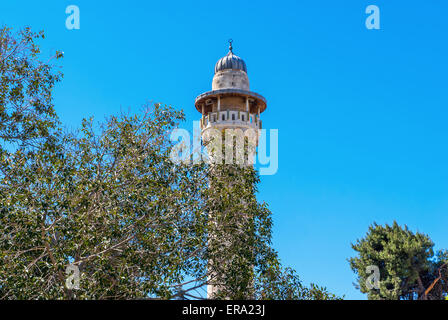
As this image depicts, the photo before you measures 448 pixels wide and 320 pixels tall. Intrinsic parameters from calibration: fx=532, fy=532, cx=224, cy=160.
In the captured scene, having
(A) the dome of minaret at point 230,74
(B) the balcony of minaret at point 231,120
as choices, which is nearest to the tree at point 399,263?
(B) the balcony of minaret at point 231,120

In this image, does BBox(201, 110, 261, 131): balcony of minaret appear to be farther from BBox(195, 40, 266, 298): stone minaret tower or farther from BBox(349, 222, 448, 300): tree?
BBox(349, 222, 448, 300): tree

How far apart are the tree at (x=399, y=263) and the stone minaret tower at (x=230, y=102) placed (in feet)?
37.8

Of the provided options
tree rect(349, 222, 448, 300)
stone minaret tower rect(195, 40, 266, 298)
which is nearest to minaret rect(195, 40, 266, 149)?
stone minaret tower rect(195, 40, 266, 298)

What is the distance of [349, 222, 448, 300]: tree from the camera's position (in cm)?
3603

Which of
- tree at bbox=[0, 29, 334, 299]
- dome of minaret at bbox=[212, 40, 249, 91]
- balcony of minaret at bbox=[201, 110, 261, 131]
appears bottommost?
tree at bbox=[0, 29, 334, 299]

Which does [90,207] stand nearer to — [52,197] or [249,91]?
[52,197]

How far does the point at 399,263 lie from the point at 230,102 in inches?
636

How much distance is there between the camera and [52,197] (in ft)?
48.9

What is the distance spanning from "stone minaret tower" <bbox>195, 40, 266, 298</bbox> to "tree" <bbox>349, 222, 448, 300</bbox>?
11523 mm

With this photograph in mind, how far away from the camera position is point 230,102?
38.3 metres

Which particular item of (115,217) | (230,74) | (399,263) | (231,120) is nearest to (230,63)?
(230,74)

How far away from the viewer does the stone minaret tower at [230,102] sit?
121ft

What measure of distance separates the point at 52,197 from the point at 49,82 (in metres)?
4.37
